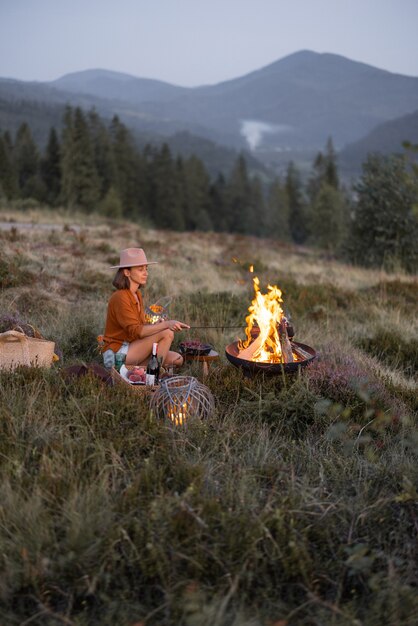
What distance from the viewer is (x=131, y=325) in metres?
5.27

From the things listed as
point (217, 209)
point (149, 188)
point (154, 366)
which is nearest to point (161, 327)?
point (154, 366)

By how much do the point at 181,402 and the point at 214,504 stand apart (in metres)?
1.38

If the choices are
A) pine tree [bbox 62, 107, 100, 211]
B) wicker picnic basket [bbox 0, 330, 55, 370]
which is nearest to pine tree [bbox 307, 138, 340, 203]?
pine tree [bbox 62, 107, 100, 211]

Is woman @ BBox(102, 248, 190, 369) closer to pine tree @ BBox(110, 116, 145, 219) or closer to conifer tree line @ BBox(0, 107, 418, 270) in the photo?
conifer tree line @ BBox(0, 107, 418, 270)

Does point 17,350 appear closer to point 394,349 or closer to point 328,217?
point 394,349

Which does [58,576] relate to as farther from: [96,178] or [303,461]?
[96,178]

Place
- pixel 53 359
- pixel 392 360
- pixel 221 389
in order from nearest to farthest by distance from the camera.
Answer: pixel 221 389, pixel 53 359, pixel 392 360

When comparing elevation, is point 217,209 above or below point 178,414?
below

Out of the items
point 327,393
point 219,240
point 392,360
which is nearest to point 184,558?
point 327,393

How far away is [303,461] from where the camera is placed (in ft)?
12.7

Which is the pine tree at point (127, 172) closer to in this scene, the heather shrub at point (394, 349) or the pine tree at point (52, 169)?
the pine tree at point (52, 169)

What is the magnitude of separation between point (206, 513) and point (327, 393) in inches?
94.1

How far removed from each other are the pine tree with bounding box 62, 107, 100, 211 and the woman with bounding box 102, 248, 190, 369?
4531 centimetres

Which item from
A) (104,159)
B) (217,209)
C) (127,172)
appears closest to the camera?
Answer: (104,159)
